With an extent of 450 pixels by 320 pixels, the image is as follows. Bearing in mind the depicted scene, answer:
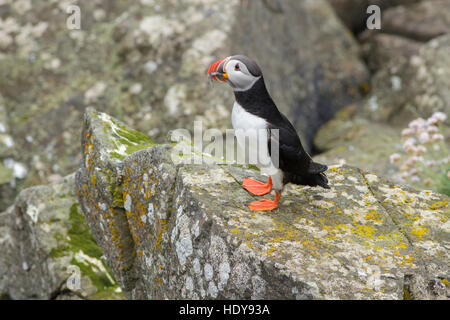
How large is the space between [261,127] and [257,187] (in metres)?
0.61

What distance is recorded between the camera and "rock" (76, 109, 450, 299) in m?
3.32

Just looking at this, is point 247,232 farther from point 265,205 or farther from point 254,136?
point 254,136

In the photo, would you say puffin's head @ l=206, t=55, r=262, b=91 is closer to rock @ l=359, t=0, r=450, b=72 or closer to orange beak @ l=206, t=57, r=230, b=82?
orange beak @ l=206, t=57, r=230, b=82

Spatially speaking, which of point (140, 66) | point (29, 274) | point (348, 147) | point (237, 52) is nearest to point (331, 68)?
point (348, 147)

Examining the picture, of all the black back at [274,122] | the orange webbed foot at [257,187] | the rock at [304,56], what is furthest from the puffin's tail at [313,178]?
the rock at [304,56]

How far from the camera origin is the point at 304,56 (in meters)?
9.76

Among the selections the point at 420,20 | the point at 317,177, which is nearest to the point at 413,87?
the point at 420,20

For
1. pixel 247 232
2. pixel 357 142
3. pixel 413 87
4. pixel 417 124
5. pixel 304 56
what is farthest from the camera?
pixel 304 56

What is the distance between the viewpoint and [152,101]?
7.80 m

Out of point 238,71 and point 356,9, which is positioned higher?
point 356,9

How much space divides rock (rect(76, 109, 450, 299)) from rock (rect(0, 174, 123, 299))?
58 centimetres

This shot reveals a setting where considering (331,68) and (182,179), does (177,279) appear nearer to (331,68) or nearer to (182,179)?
(182,179)

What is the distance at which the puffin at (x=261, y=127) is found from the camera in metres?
3.91

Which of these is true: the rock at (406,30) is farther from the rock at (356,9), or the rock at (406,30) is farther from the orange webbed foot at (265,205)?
the orange webbed foot at (265,205)
